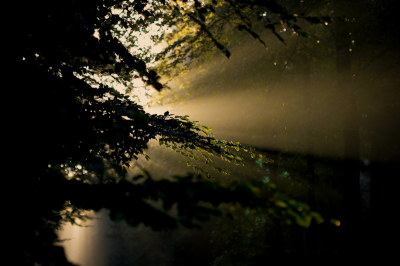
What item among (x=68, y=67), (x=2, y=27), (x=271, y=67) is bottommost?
(x=2, y=27)

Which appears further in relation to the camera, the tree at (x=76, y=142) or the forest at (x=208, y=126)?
the forest at (x=208, y=126)

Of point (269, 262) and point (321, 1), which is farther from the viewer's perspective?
point (269, 262)

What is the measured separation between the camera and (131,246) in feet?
63.2

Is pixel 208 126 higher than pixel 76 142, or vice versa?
pixel 208 126

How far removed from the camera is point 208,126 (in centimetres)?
683

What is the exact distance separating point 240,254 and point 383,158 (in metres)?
9.24

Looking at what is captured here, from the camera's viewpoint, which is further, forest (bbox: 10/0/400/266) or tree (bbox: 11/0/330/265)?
forest (bbox: 10/0/400/266)

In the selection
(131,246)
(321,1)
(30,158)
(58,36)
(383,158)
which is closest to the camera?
(30,158)

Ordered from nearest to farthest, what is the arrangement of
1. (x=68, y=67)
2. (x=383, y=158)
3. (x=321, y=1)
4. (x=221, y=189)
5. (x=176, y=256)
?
(x=221, y=189), (x=68, y=67), (x=321, y=1), (x=383, y=158), (x=176, y=256)

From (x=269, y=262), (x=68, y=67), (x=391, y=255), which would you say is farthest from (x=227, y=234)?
(x=68, y=67)

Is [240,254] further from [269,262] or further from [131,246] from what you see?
[131,246]

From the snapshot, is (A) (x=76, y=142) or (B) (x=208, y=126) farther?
(B) (x=208, y=126)

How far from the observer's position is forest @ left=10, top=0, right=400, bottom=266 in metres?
1.61

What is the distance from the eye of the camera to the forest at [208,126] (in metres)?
1.61
